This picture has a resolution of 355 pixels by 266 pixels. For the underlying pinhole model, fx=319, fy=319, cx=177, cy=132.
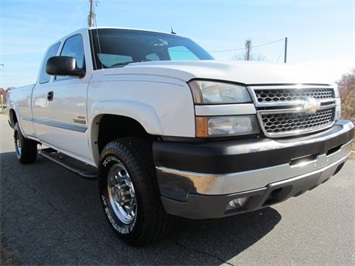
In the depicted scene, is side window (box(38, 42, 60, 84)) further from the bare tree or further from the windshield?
the bare tree

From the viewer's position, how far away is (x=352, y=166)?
17.5 feet

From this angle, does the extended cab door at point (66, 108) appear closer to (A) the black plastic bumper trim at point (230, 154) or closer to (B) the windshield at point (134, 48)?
(B) the windshield at point (134, 48)

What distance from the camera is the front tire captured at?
2387mm

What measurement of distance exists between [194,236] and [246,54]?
1291 inches

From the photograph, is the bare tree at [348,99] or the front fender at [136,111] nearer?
the front fender at [136,111]

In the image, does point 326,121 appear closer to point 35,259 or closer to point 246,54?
point 35,259

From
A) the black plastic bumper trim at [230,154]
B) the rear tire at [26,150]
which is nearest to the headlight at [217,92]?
the black plastic bumper trim at [230,154]

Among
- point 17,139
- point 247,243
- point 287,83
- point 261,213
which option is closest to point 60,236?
point 247,243

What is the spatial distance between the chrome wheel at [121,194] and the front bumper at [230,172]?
658 millimetres

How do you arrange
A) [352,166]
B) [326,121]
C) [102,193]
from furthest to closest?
[352,166] < [102,193] < [326,121]

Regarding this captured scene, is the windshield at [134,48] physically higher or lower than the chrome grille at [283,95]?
higher

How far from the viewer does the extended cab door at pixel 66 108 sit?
3.40 meters

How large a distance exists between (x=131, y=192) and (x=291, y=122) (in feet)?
4.67

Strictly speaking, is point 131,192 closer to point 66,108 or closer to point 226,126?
point 226,126
